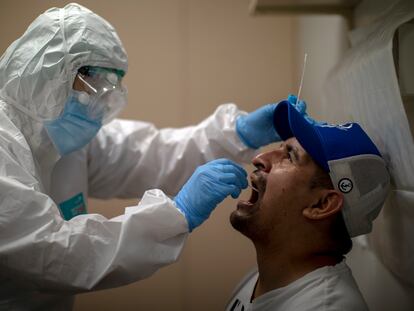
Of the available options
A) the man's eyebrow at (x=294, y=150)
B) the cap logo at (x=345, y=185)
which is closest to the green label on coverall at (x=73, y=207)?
the man's eyebrow at (x=294, y=150)

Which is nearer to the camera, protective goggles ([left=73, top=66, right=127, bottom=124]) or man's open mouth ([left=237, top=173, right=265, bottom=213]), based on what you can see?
man's open mouth ([left=237, top=173, right=265, bottom=213])

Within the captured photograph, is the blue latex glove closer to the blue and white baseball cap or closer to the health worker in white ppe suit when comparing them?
the health worker in white ppe suit

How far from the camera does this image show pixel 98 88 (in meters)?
1.30

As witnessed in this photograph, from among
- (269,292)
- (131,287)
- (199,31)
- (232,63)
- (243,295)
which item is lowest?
(131,287)

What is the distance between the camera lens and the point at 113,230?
1.03 meters

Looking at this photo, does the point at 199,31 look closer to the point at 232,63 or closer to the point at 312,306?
the point at 232,63

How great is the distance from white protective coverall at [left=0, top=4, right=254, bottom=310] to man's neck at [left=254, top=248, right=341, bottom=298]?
0.28 m

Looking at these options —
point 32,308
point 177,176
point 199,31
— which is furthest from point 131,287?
point 199,31

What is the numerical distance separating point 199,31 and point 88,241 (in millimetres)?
1523

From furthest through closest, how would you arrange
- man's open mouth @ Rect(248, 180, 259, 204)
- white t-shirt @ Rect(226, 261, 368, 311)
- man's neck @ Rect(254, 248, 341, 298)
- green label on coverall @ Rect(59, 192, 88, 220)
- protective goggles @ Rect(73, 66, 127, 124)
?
green label on coverall @ Rect(59, 192, 88, 220) < protective goggles @ Rect(73, 66, 127, 124) < man's open mouth @ Rect(248, 180, 259, 204) < man's neck @ Rect(254, 248, 341, 298) < white t-shirt @ Rect(226, 261, 368, 311)

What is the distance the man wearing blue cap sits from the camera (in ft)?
3.22

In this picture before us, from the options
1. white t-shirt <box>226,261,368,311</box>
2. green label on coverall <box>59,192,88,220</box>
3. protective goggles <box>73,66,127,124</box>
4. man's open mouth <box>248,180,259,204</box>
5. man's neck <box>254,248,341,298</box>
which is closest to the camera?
white t-shirt <box>226,261,368,311</box>

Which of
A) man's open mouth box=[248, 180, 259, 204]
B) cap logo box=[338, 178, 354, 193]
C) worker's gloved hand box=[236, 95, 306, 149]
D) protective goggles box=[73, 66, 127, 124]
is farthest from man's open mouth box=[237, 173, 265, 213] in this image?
protective goggles box=[73, 66, 127, 124]

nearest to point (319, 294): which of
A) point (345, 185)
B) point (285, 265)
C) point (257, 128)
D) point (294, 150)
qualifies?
point (285, 265)
